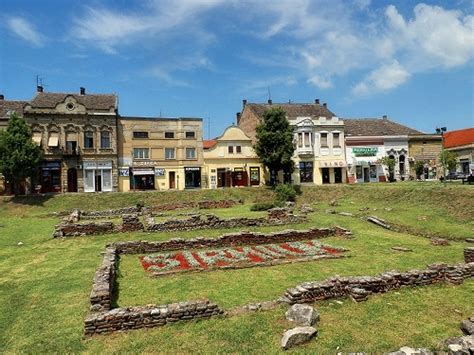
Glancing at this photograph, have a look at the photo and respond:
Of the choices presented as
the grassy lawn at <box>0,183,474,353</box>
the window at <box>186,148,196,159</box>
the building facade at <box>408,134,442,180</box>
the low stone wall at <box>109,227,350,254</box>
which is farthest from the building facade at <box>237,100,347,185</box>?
the low stone wall at <box>109,227,350,254</box>

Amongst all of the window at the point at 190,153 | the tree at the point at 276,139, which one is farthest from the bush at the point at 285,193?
the window at the point at 190,153

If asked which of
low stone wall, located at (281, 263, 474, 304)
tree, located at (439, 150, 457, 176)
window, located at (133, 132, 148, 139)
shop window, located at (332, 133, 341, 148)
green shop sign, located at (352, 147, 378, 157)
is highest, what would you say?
window, located at (133, 132, 148, 139)

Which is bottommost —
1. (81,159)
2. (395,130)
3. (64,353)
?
(64,353)

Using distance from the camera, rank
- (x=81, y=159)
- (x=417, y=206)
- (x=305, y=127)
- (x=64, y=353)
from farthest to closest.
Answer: (x=305, y=127), (x=81, y=159), (x=417, y=206), (x=64, y=353)

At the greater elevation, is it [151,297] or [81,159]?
[81,159]

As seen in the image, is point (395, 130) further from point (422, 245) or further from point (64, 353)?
point (64, 353)

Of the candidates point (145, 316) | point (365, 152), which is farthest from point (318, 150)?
point (145, 316)

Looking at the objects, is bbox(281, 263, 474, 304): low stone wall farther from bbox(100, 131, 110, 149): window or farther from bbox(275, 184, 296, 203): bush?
→ bbox(100, 131, 110, 149): window

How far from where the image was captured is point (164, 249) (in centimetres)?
2019

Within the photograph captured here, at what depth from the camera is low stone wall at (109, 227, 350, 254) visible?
19922 millimetres

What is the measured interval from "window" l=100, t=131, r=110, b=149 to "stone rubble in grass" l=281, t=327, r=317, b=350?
4763cm

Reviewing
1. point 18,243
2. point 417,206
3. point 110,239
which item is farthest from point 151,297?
point 417,206

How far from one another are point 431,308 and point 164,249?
13.2m

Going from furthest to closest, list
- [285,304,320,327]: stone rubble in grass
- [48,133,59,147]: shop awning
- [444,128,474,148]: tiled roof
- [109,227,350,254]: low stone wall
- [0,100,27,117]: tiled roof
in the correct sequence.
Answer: [444,128,474,148]: tiled roof
[0,100,27,117]: tiled roof
[48,133,59,147]: shop awning
[109,227,350,254]: low stone wall
[285,304,320,327]: stone rubble in grass
